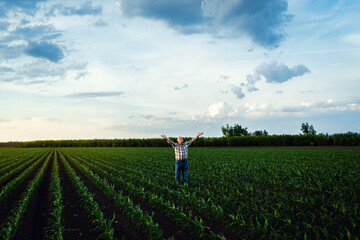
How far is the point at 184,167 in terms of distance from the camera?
481 inches

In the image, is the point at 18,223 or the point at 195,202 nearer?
the point at 18,223

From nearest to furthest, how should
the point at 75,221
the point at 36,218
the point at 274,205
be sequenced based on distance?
1. the point at 75,221
2. the point at 36,218
3. the point at 274,205

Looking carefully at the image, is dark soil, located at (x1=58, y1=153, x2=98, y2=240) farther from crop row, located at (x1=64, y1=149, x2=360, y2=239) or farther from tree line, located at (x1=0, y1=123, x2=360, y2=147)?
tree line, located at (x1=0, y1=123, x2=360, y2=147)

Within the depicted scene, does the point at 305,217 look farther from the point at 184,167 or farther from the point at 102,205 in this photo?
the point at 102,205

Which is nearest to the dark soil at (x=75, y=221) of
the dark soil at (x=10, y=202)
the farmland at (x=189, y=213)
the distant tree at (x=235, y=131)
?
the farmland at (x=189, y=213)

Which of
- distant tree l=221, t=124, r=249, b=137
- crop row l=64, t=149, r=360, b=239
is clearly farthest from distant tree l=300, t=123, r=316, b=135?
crop row l=64, t=149, r=360, b=239

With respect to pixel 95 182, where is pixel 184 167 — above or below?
above

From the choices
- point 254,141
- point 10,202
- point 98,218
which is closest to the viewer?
point 98,218

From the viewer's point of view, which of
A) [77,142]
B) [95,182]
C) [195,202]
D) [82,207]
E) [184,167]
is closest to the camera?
[195,202]

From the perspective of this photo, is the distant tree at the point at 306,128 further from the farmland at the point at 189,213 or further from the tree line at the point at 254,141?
the farmland at the point at 189,213

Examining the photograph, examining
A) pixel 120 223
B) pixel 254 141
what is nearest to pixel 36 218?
pixel 120 223

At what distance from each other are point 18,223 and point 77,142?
Answer: 100m

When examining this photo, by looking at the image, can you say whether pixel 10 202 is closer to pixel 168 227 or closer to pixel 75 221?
pixel 75 221

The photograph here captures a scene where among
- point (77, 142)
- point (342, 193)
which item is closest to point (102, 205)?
point (342, 193)
